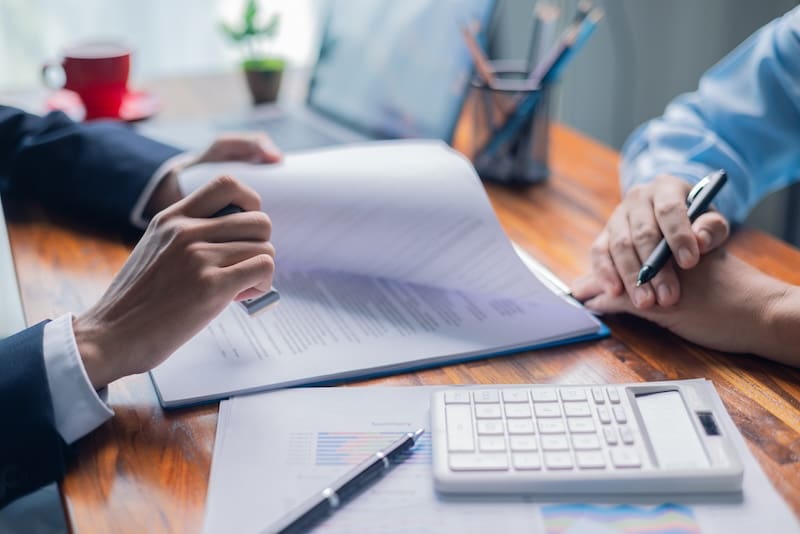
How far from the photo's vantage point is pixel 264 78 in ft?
4.30

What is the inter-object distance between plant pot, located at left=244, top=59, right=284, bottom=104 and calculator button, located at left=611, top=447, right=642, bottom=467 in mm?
965

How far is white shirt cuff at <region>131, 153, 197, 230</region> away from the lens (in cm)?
91

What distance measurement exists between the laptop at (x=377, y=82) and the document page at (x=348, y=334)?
1.24ft

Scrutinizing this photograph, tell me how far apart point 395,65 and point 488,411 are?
70 centimetres

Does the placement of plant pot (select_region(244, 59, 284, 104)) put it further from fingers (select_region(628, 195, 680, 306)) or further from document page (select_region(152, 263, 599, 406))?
fingers (select_region(628, 195, 680, 306))

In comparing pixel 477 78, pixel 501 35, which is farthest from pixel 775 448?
pixel 501 35

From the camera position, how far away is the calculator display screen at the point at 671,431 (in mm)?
502

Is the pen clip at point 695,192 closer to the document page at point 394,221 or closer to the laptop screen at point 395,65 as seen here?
the document page at point 394,221

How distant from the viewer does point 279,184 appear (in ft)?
2.67

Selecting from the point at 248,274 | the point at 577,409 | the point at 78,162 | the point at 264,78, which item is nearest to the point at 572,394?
the point at 577,409

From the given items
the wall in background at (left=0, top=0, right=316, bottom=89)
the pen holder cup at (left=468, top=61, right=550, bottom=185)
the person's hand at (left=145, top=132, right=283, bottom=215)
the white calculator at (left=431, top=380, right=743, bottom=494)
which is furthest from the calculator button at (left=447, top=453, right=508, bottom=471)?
the wall in background at (left=0, top=0, right=316, bottom=89)

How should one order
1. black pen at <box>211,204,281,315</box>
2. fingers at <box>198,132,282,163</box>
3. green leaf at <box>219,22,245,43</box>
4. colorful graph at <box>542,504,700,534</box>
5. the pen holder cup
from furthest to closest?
1. green leaf at <box>219,22,245,43</box>
2. the pen holder cup
3. fingers at <box>198,132,282,163</box>
4. black pen at <box>211,204,281,315</box>
5. colorful graph at <box>542,504,700,534</box>

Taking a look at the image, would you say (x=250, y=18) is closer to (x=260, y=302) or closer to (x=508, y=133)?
(x=508, y=133)

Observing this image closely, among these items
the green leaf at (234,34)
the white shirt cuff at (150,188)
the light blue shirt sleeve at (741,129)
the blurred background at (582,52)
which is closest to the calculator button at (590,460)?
the light blue shirt sleeve at (741,129)
